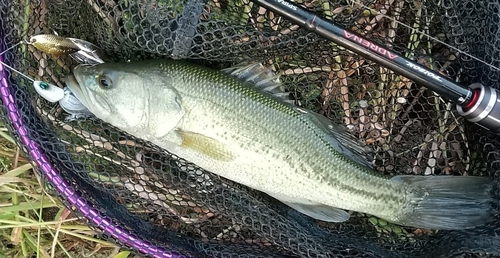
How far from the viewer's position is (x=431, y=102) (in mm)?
2799

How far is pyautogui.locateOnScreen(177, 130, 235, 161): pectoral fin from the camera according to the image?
95.5 inches

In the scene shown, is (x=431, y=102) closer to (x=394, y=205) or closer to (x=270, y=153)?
(x=394, y=205)

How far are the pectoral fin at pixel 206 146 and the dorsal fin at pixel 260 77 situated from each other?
0.99ft

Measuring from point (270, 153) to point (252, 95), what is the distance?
0.81 feet

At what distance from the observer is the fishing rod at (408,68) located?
2277 mm

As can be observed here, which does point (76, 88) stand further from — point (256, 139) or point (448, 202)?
point (448, 202)

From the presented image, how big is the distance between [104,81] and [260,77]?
0.64 meters

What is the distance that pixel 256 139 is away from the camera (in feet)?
8.00

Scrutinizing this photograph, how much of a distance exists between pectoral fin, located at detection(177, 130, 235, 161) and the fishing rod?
0.57 metres

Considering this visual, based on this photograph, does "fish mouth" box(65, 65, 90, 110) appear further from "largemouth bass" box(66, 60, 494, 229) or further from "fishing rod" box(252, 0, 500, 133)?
"fishing rod" box(252, 0, 500, 133)

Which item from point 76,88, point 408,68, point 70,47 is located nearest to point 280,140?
point 408,68

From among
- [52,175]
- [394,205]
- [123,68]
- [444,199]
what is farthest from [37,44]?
[444,199]

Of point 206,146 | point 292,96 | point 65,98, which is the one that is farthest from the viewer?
point 292,96

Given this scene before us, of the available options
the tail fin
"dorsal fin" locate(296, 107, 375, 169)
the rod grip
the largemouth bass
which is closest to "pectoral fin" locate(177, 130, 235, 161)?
the largemouth bass
